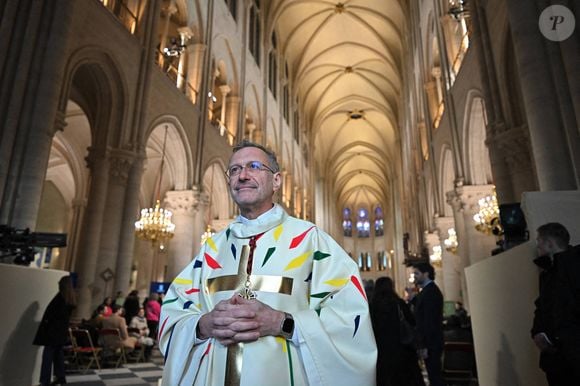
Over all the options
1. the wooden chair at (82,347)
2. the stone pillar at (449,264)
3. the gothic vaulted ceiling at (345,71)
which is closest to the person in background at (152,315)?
the wooden chair at (82,347)

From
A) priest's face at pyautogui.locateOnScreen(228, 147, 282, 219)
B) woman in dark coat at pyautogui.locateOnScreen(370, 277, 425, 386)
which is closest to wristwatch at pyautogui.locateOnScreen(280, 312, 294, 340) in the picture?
priest's face at pyautogui.locateOnScreen(228, 147, 282, 219)

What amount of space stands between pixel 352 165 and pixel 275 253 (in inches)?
1646

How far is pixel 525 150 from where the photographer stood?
22.5ft

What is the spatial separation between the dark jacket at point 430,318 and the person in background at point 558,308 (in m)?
1.66

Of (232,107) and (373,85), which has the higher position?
(373,85)

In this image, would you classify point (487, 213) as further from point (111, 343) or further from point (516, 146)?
point (111, 343)

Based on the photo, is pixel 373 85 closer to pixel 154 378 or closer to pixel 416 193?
pixel 416 193

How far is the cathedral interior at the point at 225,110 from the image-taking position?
534 centimetres

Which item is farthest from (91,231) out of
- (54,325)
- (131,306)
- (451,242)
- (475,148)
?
(451,242)

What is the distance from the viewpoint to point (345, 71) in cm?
2734

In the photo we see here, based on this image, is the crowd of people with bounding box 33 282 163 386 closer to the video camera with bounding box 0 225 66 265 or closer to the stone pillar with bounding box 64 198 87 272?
the video camera with bounding box 0 225 66 265

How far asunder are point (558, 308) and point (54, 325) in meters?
4.48

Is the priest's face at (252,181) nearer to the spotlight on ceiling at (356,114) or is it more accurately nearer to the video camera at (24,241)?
the video camera at (24,241)

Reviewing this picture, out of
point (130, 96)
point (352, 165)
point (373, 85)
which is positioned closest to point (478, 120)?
point (130, 96)
